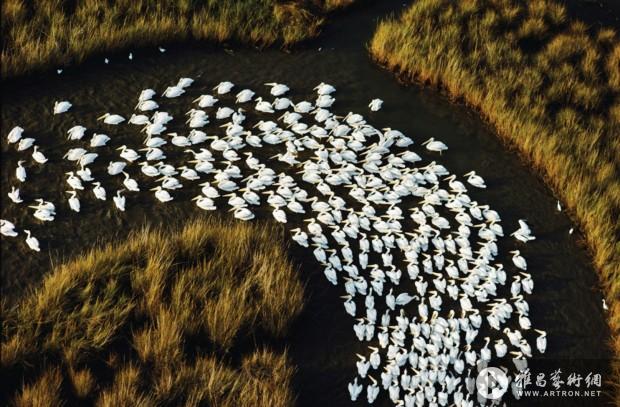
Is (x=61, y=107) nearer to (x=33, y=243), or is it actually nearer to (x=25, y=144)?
(x=25, y=144)

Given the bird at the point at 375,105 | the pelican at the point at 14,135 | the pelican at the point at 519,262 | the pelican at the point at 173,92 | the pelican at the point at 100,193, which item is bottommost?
the pelican at the point at 100,193

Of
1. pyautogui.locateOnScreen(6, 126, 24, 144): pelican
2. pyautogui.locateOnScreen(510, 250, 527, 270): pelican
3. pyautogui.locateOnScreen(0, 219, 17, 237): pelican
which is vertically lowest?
pyautogui.locateOnScreen(0, 219, 17, 237): pelican

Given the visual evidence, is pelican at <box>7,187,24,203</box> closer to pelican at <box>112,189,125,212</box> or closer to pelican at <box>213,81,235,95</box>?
pelican at <box>112,189,125,212</box>

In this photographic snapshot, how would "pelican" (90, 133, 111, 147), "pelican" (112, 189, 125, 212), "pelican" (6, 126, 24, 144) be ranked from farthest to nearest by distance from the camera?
"pelican" (90, 133, 111, 147)
"pelican" (6, 126, 24, 144)
"pelican" (112, 189, 125, 212)

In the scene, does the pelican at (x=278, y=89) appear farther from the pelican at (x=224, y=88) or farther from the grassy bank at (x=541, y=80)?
the grassy bank at (x=541, y=80)

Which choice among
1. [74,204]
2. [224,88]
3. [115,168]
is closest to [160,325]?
[74,204]

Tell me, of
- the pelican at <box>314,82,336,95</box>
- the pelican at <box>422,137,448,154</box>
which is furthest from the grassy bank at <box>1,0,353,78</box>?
the pelican at <box>422,137,448,154</box>

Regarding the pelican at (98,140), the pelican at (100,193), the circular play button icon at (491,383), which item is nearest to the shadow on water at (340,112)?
the pelican at (100,193)

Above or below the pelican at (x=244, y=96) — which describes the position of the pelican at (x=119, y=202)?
below
